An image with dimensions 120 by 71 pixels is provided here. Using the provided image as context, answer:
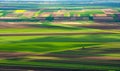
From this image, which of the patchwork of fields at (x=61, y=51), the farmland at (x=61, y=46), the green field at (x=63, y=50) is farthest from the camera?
the green field at (x=63, y=50)

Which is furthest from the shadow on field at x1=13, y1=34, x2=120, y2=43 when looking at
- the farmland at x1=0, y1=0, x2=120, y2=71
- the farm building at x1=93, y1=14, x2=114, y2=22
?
the farm building at x1=93, y1=14, x2=114, y2=22

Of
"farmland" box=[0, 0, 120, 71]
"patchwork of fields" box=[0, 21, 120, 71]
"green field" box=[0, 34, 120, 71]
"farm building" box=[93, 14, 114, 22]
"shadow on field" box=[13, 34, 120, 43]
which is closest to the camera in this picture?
"patchwork of fields" box=[0, 21, 120, 71]

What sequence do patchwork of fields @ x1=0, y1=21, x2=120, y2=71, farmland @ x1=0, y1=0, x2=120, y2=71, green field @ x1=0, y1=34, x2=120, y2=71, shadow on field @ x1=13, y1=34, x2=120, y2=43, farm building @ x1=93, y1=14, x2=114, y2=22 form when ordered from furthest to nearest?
farm building @ x1=93, y1=14, x2=114, y2=22, shadow on field @ x1=13, y1=34, x2=120, y2=43, green field @ x1=0, y1=34, x2=120, y2=71, farmland @ x1=0, y1=0, x2=120, y2=71, patchwork of fields @ x1=0, y1=21, x2=120, y2=71

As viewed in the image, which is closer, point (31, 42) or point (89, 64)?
point (89, 64)

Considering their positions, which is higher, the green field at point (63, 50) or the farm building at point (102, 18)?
the green field at point (63, 50)

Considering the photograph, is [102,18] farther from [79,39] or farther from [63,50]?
[63,50]

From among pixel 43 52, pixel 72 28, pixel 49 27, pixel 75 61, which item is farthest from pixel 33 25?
pixel 75 61

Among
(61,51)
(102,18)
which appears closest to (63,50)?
(61,51)

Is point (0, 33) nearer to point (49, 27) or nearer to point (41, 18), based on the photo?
point (49, 27)

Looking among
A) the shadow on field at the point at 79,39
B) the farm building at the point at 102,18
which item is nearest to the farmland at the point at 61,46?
the shadow on field at the point at 79,39

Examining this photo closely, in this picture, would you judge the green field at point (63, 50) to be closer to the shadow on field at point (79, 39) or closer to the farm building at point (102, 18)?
the shadow on field at point (79, 39)

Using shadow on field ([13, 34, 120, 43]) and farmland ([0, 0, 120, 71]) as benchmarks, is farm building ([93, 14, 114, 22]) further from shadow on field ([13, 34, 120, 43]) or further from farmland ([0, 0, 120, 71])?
shadow on field ([13, 34, 120, 43])
